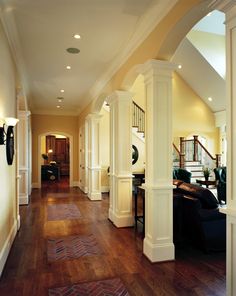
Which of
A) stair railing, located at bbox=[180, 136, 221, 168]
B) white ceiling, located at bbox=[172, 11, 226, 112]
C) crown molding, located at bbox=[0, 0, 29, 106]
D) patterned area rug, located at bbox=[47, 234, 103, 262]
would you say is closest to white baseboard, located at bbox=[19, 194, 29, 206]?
patterned area rug, located at bbox=[47, 234, 103, 262]

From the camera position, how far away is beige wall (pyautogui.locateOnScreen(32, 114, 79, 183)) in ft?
32.8

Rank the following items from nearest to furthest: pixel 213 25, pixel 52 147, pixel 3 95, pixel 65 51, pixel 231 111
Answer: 1. pixel 231 111
2. pixel 3 95
3. pixel 65 51
4. pixel 213 25
5. pixel 52 147

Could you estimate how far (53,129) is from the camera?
10289 millimetres

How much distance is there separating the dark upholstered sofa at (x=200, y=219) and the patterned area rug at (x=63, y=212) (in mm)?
2617

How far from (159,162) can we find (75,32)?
7.30 feet

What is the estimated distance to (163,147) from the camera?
328 centimetres

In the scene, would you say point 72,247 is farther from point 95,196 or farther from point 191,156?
point 191,156

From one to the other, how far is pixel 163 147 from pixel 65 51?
242 cm

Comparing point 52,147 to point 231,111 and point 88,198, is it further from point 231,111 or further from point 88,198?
point 231,111

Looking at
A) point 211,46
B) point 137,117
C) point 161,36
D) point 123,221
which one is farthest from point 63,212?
point 211,46

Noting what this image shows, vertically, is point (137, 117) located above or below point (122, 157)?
above

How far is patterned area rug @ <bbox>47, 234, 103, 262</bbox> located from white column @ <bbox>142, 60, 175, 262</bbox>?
90 cm

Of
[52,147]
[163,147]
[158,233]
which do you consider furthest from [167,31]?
[52,147]

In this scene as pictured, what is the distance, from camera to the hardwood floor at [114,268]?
2.60m
